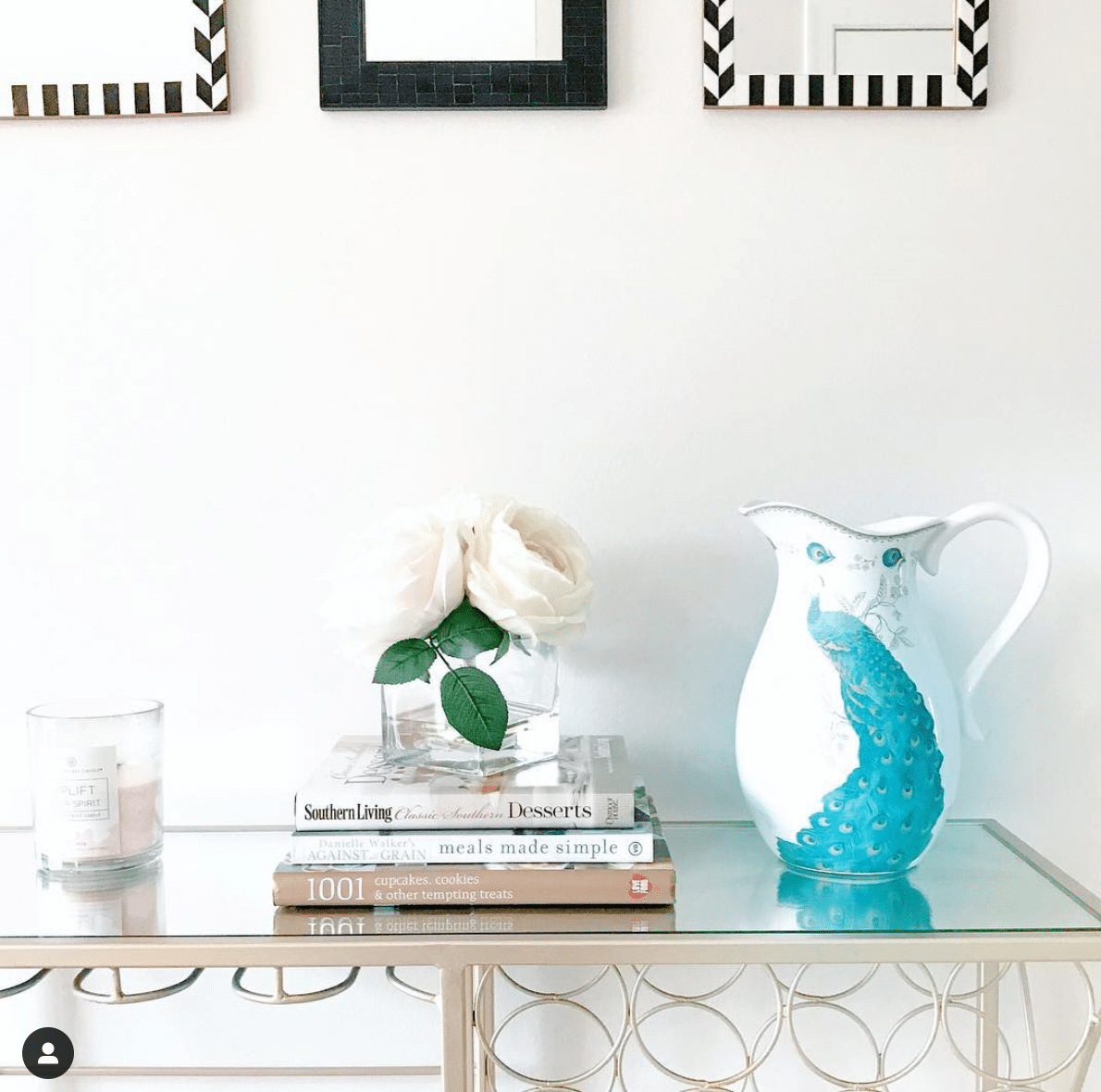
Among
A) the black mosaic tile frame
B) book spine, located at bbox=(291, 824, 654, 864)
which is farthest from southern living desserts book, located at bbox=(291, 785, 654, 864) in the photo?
the black mosaic tile frame

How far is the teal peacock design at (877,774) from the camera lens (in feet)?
2.65

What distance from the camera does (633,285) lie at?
3.29 ft

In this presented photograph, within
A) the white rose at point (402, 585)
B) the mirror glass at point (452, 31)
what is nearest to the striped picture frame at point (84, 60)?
the mirror glass at point (452, 31)

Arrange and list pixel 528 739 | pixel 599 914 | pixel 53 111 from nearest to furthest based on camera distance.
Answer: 1. pixel 599 914
2. pixel 528 739
3. pixel 53 111

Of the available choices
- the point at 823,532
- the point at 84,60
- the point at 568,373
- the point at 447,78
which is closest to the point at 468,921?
the point at 823,532

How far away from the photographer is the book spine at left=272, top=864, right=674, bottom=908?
0.77m

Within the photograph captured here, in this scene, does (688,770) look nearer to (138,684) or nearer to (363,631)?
(363,631)

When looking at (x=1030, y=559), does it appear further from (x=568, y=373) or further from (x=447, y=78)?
(x=447, y=78)

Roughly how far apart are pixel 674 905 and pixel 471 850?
0.15 m

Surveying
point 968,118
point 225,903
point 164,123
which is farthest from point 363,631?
point 968,118

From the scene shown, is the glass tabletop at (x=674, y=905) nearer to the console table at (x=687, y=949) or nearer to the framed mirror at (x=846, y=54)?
the console table at (x=687, y=949)

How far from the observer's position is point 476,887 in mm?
772

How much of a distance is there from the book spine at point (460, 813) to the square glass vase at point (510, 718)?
8 cm

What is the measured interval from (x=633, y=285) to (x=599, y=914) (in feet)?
1.79
